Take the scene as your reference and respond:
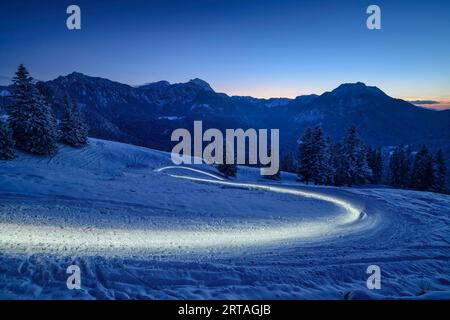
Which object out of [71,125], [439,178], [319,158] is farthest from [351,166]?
[71,125]

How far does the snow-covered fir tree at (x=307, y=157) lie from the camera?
36.8 m

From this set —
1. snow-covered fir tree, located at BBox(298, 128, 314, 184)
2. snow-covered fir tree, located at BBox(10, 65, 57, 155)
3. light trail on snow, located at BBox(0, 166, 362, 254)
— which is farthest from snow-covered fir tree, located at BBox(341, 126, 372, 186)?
snow-covered fir tree, located at BBox(10, 65, 57, 155)

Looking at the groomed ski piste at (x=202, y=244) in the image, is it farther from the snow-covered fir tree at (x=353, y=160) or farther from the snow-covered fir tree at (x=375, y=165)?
the snow-covered fir tree at (x=375, y=165)

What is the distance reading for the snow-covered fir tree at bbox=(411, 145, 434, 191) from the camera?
4278 cm

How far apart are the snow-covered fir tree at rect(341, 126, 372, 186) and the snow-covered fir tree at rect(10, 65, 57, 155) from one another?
47.2 meters

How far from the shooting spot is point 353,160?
40812 millimetres

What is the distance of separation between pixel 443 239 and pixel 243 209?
9247 millimetres

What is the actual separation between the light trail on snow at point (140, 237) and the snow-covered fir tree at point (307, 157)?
89.3ft

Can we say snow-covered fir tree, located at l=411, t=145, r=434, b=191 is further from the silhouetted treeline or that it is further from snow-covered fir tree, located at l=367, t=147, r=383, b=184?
snow-covered fir tree, located at l=367, t=147, r=383, b=184

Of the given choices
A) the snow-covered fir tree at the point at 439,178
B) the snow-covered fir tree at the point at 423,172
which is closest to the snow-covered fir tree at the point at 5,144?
the snow-covered fir tree at the point at 423,172

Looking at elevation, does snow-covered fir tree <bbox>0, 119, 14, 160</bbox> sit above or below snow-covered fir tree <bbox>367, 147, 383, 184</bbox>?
above

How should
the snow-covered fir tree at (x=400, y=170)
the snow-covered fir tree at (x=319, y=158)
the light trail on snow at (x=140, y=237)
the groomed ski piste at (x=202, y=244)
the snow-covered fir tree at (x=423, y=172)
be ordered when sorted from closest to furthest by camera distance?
the groomed ski piste at (x=202, y=244) → the light trail on snow at (x=140, y=237) → the snow-covered fir tree at (x=319, y=158) → the snow-covered fir tree at (x=423, y=172) → the snow-covered fir tree at (x=400, y=170)

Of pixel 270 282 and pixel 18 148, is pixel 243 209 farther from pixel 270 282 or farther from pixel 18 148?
pixel 18 148
